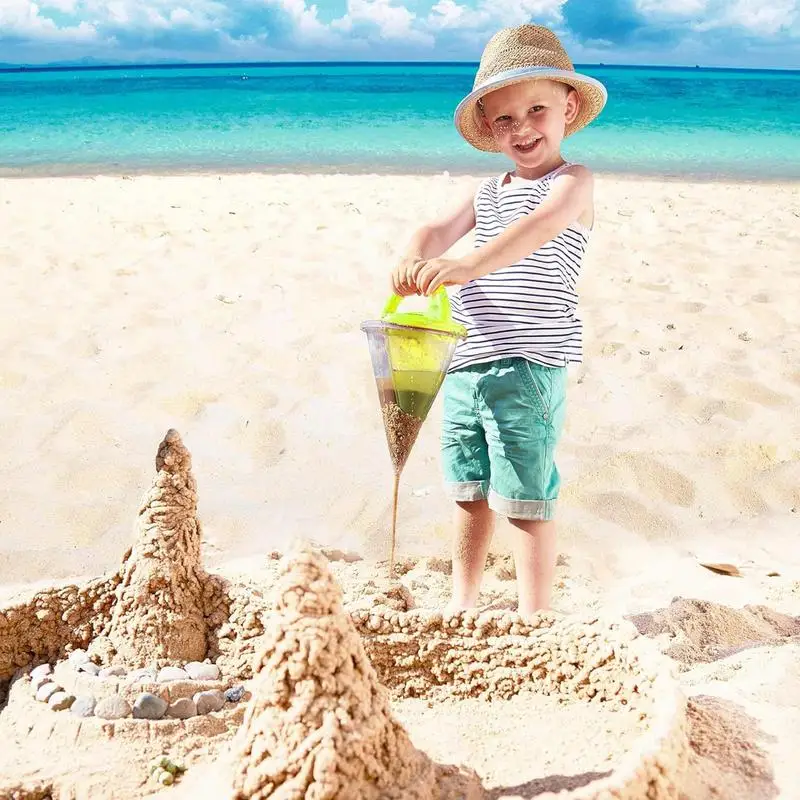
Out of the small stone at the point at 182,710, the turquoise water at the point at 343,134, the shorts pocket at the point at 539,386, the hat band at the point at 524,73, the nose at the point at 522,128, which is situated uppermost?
the turquoise water at the point at 343,134

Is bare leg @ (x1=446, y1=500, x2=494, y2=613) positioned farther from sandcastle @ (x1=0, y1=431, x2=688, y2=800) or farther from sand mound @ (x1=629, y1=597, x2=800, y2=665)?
sand mound @ (x1=629, y1=597, x2=800, y2=665)

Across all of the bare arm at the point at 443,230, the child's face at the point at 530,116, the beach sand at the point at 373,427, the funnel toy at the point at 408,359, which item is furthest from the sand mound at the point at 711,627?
the child's face at the point at 530,116

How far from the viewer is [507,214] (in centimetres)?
230

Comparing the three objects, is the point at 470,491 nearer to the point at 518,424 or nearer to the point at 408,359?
the point at 518,424

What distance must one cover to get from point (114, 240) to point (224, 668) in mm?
5132

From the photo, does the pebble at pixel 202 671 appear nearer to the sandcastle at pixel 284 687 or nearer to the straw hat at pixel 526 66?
the sandcastle at pixel 284 687

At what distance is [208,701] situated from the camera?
1745mm

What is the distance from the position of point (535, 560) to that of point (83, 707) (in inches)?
44.1

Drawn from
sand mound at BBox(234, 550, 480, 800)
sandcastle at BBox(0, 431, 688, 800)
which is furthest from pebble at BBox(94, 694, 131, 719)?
sand mound at BBox(234, 550, 480, 800)

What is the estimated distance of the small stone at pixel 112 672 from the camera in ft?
5.92

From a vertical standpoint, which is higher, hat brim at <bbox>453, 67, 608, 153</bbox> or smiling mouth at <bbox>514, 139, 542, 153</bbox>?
hat brim at <bbox>453, 67, 608, 153</bbox>

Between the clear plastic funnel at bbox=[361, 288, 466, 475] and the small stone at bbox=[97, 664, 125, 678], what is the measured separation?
731 millimetres

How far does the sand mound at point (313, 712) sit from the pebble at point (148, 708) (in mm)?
577

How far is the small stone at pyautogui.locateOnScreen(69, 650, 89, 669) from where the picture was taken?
185 centimetres
